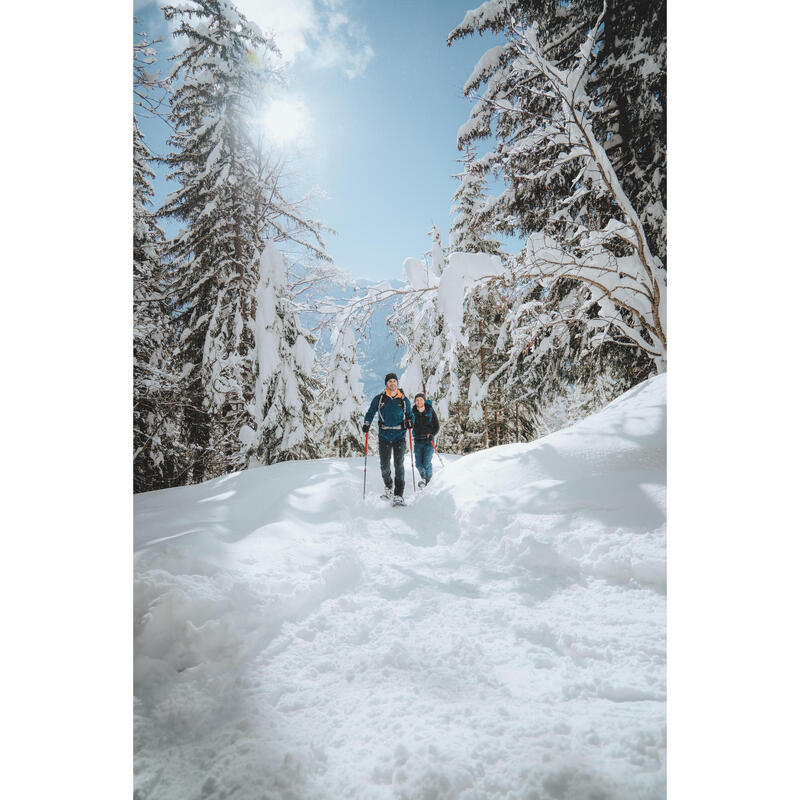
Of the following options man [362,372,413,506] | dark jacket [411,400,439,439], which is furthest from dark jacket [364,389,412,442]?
dark jacket [411,400,439,439]

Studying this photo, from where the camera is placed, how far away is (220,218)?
341 centimetres

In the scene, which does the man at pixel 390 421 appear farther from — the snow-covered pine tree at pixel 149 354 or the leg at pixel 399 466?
the snow-covered pine tree at pixel 149 354

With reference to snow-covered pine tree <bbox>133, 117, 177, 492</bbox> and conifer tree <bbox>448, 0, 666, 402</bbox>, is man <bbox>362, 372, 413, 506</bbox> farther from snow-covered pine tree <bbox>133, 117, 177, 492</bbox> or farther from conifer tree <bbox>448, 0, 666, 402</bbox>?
snow-covered pine tree <bbox>133, 117, 177, 492</bbox>

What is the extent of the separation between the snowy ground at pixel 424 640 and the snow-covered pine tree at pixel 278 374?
838 millimetres

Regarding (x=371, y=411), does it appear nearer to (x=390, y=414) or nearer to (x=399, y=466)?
(x=390, y=414)

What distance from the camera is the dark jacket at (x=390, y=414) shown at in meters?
4.72

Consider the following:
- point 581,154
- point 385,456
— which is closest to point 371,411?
point 385,456

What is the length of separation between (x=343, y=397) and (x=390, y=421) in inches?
38.0

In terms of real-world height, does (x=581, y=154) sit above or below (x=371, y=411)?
above

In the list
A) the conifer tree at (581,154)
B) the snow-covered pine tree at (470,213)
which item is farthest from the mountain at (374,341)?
the conifer tree at (581,154)

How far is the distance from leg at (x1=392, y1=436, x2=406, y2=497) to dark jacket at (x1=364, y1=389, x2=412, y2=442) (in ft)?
0.21
